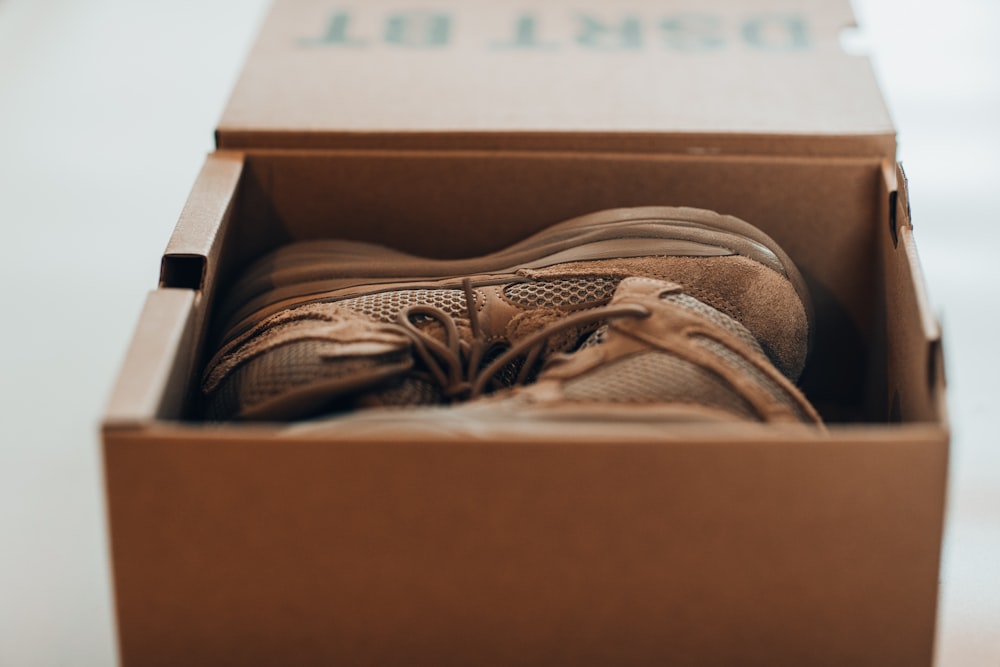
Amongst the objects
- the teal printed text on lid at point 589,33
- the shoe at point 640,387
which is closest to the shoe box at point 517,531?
the shoe at point 640,387

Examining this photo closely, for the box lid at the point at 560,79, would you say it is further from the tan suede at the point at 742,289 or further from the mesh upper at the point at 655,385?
the mesh upper at the point at 655,385

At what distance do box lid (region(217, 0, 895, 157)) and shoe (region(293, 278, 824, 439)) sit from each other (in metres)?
→ 0.20

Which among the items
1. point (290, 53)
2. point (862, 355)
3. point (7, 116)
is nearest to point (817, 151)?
point (862, 355)

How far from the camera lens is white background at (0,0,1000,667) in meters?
0.84

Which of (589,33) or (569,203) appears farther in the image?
(589,33)

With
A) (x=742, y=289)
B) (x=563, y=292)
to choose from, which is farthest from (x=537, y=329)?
(x=742, y=289)

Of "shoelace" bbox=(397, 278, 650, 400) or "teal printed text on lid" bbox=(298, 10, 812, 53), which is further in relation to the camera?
"teal printed text on lid" bbox=(298, 10, 812, 53)

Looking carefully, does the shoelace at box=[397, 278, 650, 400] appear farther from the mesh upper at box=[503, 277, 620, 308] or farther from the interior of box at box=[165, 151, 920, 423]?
the interior of box at box=[165, 151, 920, 423]

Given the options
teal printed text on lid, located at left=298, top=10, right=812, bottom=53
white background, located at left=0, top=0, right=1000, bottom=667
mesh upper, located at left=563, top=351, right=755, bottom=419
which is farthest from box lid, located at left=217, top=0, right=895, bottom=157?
mesh upper, located at left=563, top=351, right=755, bottom=419

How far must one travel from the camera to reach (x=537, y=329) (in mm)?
750

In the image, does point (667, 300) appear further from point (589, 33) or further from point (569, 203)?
point (589, 33)

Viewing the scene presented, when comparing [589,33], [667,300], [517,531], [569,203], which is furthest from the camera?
[589,33]

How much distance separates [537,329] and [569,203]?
154 mm

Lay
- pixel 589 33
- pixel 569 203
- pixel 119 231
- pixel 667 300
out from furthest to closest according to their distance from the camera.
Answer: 1. pixel 119 231
2. pixel 589 33
3. pixel 569 203
4. pixel 667 300
